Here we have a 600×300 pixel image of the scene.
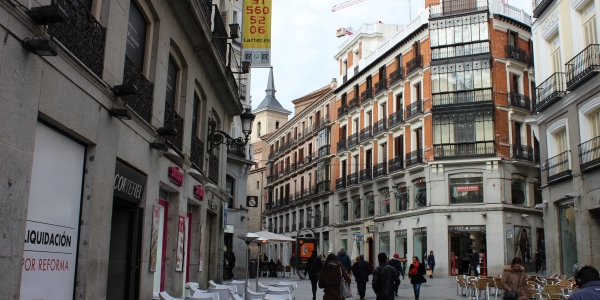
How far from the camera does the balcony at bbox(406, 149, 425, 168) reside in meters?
38.7

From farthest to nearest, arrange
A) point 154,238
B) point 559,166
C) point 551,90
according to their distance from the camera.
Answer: point 551,90
point 559,166
point 154,238

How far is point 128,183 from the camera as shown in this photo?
10070 mm

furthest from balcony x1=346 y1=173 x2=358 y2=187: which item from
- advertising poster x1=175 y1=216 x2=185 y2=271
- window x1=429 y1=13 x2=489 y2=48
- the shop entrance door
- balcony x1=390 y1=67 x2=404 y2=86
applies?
the shop entrance door

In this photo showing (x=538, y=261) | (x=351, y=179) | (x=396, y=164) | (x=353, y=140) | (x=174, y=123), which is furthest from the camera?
(x=353, y=140)

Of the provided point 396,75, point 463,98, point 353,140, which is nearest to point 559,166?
point 463,98

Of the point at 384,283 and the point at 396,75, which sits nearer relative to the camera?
the point at 384,283

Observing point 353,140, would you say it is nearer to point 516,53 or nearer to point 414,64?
point 414,64

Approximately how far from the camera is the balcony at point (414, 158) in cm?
3869

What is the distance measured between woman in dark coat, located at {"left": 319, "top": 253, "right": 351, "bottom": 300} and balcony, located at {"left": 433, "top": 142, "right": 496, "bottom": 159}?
1094 inches

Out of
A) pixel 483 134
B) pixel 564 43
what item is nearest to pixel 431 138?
pixel 483 134

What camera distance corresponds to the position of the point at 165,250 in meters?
13.2

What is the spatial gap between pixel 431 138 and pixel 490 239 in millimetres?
7369

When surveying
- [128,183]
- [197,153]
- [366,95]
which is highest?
[366,95]

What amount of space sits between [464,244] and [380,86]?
14110mm
